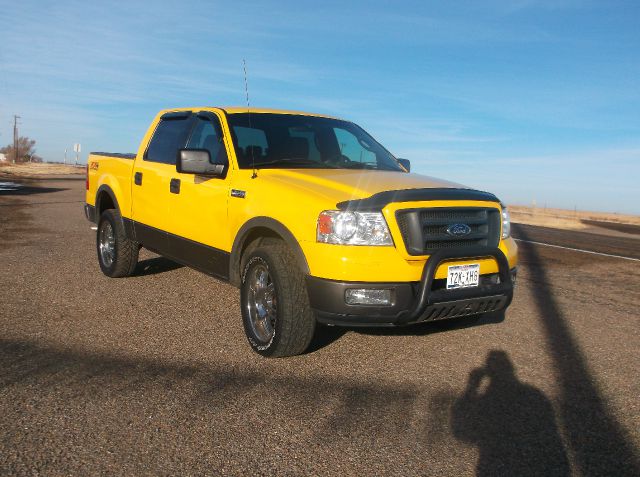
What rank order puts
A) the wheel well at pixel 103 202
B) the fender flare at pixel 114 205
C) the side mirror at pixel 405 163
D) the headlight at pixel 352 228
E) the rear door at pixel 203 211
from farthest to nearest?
the wheel well at pixel 103 202 → the fender flare at pixel 114 205 → the side mirror at pixel 405 163 → the rear door at pixel 203 211 → the headlight at pixel 352 228

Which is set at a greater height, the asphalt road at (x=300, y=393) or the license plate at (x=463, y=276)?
the license plate at (x=463, y=276)

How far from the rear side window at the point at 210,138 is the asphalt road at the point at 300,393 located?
1474 mm

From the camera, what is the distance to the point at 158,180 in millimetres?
5938

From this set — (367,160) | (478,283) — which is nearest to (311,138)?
(367,160)

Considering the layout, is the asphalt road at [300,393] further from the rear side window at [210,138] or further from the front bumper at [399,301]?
the rear side window at [210,138]

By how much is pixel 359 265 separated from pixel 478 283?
0.98 metres

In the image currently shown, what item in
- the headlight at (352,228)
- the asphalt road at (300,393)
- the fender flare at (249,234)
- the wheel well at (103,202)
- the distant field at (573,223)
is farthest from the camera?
the distant field at (573,223)

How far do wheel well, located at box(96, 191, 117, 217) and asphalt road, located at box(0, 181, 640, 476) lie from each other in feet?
4.24

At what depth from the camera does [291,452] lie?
292 cm

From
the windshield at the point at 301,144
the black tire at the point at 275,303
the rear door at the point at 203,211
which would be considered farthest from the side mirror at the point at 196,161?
the black tire at the point at 275,303

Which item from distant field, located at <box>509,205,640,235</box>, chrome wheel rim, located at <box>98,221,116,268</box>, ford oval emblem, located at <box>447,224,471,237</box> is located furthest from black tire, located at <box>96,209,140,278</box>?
distant field, located at <box>509,205,640,235</box>

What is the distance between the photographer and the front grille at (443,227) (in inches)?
154

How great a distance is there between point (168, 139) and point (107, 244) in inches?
69.0

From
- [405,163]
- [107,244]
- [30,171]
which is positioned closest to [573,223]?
[405,163]
